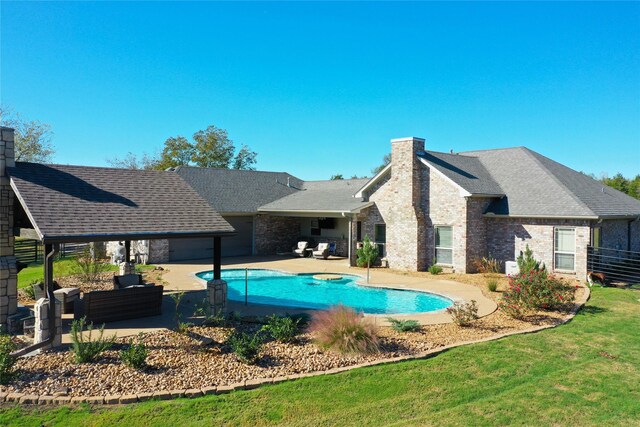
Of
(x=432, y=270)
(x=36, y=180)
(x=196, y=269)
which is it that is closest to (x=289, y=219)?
(x=196, y=269)

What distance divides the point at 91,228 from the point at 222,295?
3803 millimetres

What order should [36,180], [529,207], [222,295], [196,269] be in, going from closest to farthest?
[36,180] → [222,295] → [529,207] → [196,269]

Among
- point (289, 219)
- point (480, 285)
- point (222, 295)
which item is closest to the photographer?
point (222, 295)

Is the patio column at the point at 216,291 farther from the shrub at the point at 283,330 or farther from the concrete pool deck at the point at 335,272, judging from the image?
the shrub at the point at 283,330

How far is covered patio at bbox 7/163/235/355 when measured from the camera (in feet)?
31.3

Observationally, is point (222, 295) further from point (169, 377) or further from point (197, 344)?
point (169, 377)

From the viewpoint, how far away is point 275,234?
95.8 feet

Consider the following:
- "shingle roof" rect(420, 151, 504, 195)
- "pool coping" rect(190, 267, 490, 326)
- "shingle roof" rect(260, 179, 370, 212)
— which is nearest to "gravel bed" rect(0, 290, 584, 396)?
"pool coping" rect(190, 267, 490, 326)

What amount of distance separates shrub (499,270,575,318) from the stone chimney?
27.6ft

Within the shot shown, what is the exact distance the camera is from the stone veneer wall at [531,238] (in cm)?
1784

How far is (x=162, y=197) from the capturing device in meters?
12.8

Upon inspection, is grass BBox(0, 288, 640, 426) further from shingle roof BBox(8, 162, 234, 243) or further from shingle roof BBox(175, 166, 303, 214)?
shingle roof BBox(175, 166, 303, 214)

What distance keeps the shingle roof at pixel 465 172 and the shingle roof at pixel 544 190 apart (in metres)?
0.56

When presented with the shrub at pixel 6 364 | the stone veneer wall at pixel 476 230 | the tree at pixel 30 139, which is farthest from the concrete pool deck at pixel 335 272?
the tree at pixel 30 139
